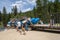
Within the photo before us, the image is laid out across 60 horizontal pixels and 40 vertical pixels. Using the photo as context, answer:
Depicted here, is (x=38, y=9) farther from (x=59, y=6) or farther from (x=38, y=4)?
(x=59, y=6)

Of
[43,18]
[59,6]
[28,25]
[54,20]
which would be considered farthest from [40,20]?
[59,6]

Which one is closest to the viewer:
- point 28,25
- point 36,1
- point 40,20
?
point 28,25

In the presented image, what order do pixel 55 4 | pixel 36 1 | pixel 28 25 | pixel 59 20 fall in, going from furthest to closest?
pixel 55 4 < pixel 36 1 < pixel 28 25 < pixel 59 20

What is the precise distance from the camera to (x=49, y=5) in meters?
58.0

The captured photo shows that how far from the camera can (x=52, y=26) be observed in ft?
53.5

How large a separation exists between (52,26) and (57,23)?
22.0 inches

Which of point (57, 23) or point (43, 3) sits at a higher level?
point (43, 3)

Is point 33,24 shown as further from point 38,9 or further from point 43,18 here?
point 38,9

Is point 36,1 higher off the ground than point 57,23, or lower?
higher

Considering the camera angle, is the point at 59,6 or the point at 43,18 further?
the point at 59,6

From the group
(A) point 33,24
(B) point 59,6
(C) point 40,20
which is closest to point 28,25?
(A) point 33,24

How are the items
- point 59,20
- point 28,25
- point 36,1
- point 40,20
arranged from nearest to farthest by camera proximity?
point 59,20 < point 28,25 < point 40,20 < point 36,1

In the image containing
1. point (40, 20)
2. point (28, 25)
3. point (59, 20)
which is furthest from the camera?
point (40, 20)

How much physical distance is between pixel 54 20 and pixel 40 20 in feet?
15.9
